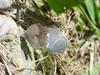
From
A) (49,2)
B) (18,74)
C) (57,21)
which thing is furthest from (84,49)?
(18,74)

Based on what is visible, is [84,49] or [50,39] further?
[84,49]

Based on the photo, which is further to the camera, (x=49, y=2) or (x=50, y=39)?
(x=49, y=2)

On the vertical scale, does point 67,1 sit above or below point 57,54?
above

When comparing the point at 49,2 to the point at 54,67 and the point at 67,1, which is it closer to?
the point at 67,1

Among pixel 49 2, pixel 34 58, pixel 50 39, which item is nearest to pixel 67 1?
pixel 49 2

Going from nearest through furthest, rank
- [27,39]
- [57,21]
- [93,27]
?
[27,39], [57,21], [93,27]

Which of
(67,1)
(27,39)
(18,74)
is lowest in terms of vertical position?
(18,74)

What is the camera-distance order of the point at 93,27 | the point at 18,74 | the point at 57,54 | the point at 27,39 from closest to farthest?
1. the point at 18,74
2. the point at 27,39
3. the point at 57,54
4. the point at 93,27

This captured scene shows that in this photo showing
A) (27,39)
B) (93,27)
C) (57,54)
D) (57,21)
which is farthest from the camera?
(93,27)

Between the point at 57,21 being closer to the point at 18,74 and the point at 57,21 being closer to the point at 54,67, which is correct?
the point at 54,67
